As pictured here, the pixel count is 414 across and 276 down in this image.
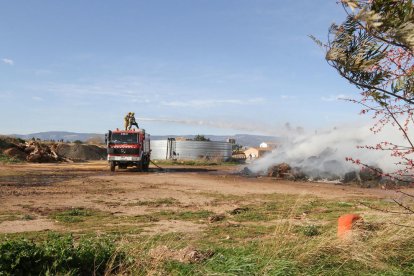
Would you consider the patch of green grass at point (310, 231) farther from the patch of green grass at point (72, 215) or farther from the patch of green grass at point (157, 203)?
the patch of green grass at point (157, 203)

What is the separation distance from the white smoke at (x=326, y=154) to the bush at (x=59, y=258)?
67.3ft

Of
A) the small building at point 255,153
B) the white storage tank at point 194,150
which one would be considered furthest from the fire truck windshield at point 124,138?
the small building at point 255,153

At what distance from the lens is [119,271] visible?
201 inches

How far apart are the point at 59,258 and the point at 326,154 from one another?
1002 inches

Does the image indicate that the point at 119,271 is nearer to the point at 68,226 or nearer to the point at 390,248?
the point at 390,248

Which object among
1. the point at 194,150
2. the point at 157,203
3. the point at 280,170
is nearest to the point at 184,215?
the point at 157,203

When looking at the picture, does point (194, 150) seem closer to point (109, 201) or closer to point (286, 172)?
point (286, 172)

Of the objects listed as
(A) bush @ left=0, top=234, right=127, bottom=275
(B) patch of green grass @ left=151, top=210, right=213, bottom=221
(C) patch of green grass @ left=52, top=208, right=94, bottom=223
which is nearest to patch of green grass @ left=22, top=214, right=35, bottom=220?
(C) patch of green grass @ left=52, top=208, right=94, bottom=223

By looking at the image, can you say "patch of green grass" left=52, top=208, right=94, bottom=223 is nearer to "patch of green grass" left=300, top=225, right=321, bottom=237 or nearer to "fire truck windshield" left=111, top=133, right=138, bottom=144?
"patch of green grass" left=300, top=225, right=321, bottom=237

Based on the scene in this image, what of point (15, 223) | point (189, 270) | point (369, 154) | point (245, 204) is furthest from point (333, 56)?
point (369, 154)

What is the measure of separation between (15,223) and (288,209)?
7.06 metres

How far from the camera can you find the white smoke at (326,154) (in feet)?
82.9

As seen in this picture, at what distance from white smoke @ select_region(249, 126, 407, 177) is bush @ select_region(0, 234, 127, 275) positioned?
20528 millimetres

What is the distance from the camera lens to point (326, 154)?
94.3ft
